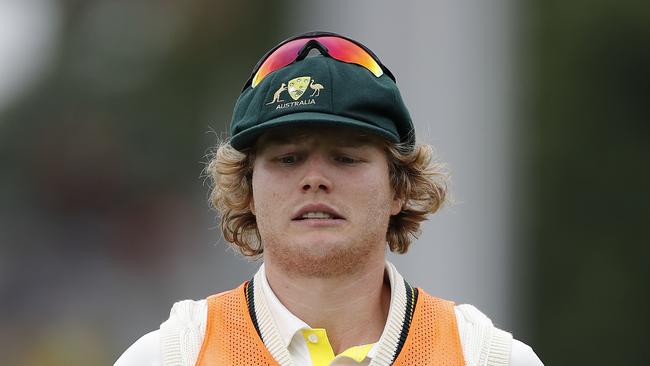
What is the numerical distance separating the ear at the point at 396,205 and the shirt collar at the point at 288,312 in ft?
0.72

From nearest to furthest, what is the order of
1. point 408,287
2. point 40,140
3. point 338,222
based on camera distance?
point 338,222, point 408,287, point 40,140

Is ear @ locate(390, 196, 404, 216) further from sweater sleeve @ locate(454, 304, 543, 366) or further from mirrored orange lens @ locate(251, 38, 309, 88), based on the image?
mirrored orange lens @ locate(251, 38, 309, 88)

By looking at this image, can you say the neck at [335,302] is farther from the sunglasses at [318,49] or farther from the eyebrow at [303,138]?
the sunglasses at [318,49]

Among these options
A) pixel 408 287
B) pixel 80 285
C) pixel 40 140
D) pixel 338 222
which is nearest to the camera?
pixel 338 222

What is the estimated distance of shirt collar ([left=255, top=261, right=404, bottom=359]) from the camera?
3.62 meters

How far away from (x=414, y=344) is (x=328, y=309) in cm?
25

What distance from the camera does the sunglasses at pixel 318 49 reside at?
12.2 feet

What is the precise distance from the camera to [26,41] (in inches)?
408

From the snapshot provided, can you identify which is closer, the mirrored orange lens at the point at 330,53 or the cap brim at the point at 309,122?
the cap brim at the point at 309,122

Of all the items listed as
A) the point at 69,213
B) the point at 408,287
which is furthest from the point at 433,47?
the point at 408,287

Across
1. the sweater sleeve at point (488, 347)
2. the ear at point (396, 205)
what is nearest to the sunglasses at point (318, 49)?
the ear at point (396, 205)

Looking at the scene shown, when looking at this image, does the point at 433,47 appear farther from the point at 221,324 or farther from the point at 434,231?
the point at 221,324

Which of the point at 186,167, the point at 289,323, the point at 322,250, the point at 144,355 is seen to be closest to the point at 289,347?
the point at 289,323

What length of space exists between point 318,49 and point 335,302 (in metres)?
0.70
